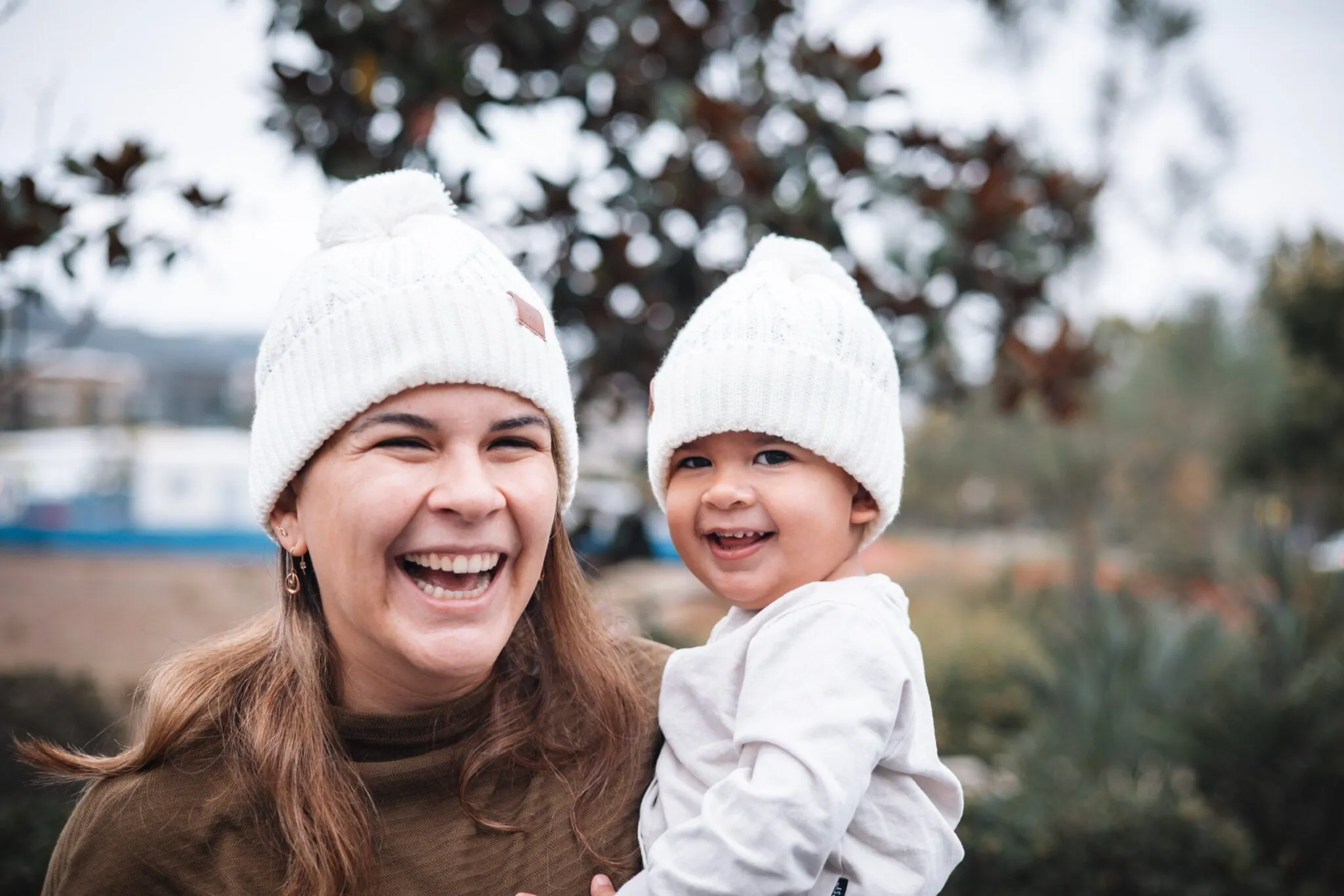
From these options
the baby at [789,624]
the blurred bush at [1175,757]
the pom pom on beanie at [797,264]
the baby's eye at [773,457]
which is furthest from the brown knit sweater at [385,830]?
the blurred bush at [1175,757]

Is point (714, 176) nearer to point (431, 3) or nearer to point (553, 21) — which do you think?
point (553, 21)

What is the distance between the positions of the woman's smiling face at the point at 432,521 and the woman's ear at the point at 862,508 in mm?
636

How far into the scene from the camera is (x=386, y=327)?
1782 mm

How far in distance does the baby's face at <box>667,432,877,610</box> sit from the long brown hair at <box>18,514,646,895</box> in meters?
0.30

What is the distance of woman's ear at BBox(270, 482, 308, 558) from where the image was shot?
6.40 feet

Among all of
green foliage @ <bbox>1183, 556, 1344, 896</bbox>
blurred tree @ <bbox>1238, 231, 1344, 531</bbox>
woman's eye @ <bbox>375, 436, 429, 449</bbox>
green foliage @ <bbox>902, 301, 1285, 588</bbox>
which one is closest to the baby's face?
woman's eye @ <bbox>375, 436, 429, 449</bbox>

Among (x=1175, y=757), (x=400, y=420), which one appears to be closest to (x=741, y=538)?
(x=400, y=420)

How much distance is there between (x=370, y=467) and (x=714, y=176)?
2.63m

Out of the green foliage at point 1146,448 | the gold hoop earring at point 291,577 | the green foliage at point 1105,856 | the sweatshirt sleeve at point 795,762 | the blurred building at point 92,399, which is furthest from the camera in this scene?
the green foliage at point 1146,448

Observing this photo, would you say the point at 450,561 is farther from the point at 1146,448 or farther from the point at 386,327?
the point at 1146,448

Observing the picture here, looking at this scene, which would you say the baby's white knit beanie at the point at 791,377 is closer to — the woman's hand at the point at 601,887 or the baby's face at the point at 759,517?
the baby's face at the point at 759,517

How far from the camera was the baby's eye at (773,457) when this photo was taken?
2066mm

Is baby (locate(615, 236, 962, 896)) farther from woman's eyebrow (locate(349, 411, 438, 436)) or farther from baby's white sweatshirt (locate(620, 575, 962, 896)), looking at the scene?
woman's eyebrow (locate(349, 411, 438, 436))

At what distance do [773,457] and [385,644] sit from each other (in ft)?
2.58
